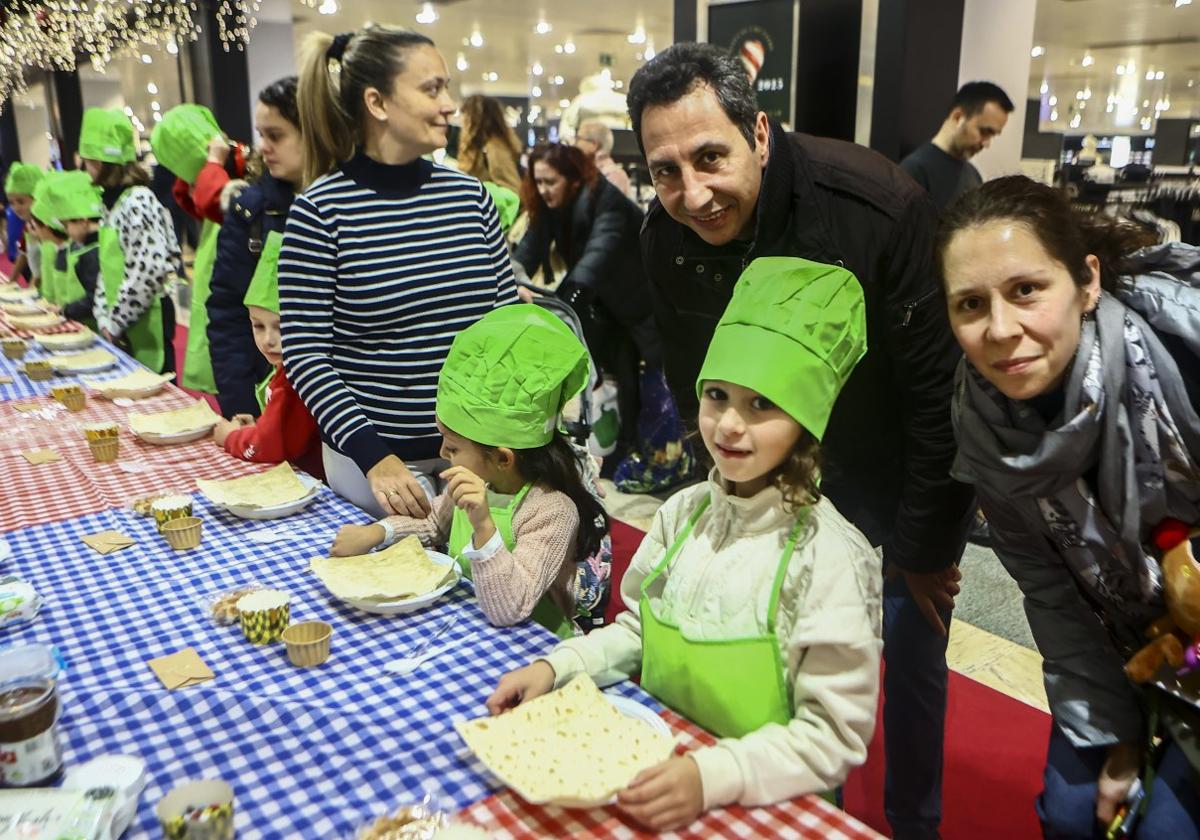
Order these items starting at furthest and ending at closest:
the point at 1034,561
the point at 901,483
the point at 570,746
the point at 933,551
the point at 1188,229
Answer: the point at 1188,229 → the point at 901,483 → the point at 933,551 → the point at 1034,561 → the point at 570,746

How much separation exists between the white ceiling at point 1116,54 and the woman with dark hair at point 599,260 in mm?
8425

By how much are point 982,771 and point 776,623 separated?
145cm

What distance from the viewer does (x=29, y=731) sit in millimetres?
1130

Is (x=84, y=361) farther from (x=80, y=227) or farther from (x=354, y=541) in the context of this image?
(x=354, y=541)

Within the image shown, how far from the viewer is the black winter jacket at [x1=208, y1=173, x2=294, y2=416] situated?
288 cm

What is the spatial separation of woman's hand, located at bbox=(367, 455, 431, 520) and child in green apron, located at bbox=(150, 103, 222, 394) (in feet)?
7.11

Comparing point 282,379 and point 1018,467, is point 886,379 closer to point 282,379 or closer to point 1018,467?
point 1018,467

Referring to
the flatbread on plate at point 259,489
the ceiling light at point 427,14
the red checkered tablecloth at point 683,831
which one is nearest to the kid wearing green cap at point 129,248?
the flatbread on plate at point 259,489

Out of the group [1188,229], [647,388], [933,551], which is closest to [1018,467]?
[933,551]

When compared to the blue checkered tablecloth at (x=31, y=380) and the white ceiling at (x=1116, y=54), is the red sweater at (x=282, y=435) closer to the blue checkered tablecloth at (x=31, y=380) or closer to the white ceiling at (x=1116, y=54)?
the blue checkered tablecloth at (x=31, y=380)

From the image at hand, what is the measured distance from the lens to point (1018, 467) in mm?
1296

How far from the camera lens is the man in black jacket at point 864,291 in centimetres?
150

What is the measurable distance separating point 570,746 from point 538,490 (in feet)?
2.29

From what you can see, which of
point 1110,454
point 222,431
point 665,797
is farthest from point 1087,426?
point 222,431
